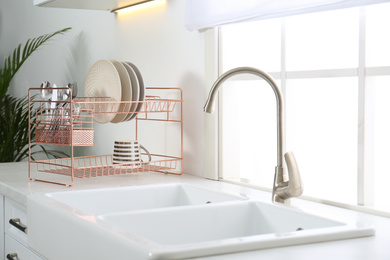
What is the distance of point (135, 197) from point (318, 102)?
69 centimetres

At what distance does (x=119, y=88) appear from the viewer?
2.09 meters

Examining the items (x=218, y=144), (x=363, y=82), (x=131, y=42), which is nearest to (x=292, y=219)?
(x=363, y=82)

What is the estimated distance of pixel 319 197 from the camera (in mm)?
1712

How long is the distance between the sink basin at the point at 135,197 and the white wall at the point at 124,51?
0.98 feet

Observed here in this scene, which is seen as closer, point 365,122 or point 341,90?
point 365,122

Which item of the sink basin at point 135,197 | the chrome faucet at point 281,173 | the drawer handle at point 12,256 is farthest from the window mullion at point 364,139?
the drawer handle at point 12,256

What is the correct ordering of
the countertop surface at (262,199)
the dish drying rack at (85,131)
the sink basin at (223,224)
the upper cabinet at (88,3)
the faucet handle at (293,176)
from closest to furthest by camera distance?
the countertop surface at (262,199), the sink basin at (223,224), the faucet handle at (293,176), the dish drying rack at (85,131), the upper cabinet at (88,3)

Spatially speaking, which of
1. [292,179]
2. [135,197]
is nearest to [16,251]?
[135,197]

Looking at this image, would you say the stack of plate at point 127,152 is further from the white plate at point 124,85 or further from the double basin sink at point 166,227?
the double basin sink at point 166,227

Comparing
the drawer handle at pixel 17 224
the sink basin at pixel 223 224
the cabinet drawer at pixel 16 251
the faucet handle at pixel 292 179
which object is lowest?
the cabinet drawer at pixel 16 251

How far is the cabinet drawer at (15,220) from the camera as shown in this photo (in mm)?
1788

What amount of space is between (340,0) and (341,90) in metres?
0.44

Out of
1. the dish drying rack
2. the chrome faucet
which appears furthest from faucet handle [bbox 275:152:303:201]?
the dish drying rack

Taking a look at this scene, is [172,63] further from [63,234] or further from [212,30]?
[63,234]
